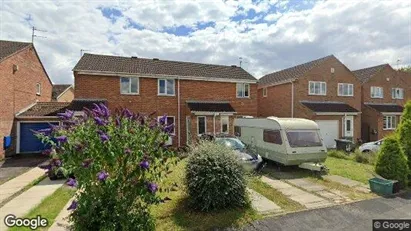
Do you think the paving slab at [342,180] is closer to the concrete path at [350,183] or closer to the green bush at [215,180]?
the concrete path at [350,183]

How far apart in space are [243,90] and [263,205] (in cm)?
1644

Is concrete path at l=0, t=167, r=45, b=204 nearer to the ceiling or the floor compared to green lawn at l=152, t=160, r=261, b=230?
nearer to the floor

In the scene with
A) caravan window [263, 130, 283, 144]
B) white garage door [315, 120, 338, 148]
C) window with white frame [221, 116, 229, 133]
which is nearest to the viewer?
caravan window [263, 130, 283, 144]

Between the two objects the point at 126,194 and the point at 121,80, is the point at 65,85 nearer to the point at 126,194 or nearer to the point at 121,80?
the point at 121,80

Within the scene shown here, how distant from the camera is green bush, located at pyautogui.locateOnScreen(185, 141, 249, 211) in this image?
714 centimetres

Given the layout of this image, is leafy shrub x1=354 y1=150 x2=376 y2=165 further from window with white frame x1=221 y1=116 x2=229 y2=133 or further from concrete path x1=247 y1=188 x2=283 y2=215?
concrete path x1=247 y1=188 x2=283 y2=215

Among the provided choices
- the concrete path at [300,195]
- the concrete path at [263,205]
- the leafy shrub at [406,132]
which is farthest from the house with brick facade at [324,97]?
the concrete path at [263,205]

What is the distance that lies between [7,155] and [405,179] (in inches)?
879

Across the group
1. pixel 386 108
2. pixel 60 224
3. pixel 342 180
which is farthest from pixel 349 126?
pixel 60 224

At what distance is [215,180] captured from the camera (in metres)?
7.14

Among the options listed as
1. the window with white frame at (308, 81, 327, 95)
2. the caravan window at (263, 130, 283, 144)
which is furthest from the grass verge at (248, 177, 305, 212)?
the window with white frame at (308, 81, 327, 95)

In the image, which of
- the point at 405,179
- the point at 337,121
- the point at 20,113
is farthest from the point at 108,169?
the point at 337,121

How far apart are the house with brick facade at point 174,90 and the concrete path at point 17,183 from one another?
7.04 meters

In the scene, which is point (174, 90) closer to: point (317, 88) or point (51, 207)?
point (317, 88)
